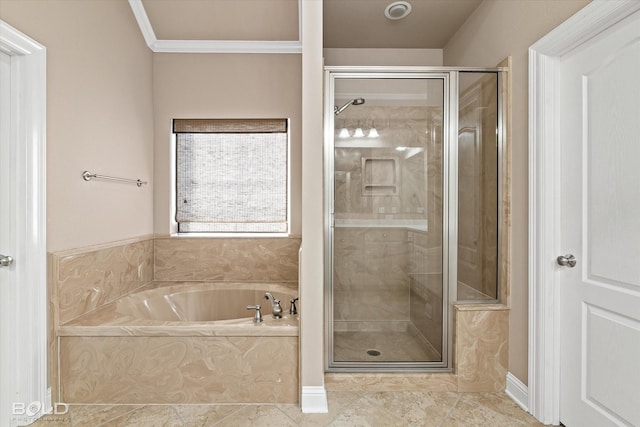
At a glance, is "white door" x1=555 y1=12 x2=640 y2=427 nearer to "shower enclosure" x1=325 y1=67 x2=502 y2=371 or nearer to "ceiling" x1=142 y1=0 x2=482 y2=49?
"shower enclosure" x1=325 y1=67 x2=502 y2=371

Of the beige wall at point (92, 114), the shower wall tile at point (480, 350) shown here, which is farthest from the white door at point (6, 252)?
the shower wall tile at point (480, 350)

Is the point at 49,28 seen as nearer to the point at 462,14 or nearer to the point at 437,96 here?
the point at 437,96

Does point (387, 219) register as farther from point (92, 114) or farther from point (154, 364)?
point (92, 114)

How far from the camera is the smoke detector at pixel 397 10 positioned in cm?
249

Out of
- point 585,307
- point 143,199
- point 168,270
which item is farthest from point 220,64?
point 585,307

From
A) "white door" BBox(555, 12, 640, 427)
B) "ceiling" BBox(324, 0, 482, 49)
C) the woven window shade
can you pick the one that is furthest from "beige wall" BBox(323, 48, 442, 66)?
"white door" BBox(555, 12, 640, 427)

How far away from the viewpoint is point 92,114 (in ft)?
7.32

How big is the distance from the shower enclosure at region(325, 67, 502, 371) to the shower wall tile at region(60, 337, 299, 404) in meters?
0.51

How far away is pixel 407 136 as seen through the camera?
2250mm

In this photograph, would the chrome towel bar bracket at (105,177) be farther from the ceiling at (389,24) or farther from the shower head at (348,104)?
the ceiling at (389,24)

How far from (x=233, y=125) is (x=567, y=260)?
252cm

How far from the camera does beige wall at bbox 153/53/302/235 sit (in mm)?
3010

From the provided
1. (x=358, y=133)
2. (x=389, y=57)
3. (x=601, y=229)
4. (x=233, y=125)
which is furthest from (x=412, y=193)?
(x=233, y=125)

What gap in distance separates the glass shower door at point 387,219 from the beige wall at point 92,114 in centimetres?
149
